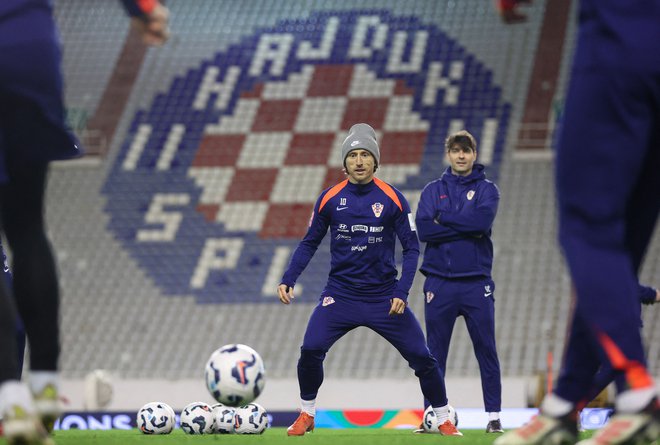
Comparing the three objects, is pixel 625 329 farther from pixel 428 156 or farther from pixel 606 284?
pixel 428 156

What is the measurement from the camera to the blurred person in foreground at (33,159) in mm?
3164

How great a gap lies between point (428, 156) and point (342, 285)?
11.4 metres

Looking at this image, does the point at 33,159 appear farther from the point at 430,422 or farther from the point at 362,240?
the point at 430,422

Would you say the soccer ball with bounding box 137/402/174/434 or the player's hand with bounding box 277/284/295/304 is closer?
the player's hand with bounding box 277/284/295/304

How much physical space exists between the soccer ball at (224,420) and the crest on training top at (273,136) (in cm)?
930

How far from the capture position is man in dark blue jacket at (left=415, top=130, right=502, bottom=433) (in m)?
6.80

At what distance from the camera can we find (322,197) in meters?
6.43

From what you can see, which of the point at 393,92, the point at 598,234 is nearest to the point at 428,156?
the point at 393,92

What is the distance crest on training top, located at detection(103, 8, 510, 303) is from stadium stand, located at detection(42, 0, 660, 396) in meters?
0.03

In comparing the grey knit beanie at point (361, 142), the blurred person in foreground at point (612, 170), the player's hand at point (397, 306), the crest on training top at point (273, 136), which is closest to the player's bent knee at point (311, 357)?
the player's hand at point (397, 306)

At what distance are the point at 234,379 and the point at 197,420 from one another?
3.54 feet

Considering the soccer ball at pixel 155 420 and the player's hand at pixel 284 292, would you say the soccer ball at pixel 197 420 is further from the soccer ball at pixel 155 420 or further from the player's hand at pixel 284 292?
the player's hand at pixel 284 292

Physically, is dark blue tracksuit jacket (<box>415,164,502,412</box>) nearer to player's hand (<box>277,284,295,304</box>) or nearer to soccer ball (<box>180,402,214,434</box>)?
player's hand (<box>277,284,295,304</box>)

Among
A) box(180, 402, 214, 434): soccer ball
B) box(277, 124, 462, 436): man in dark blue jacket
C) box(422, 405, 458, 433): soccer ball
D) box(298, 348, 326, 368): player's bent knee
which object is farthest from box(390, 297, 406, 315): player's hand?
box(180, 402, 214, 434): soccer ball
